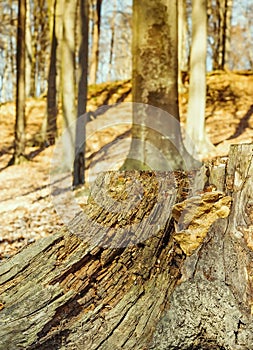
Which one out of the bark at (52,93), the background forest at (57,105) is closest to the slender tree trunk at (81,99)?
the background forest at (57,105)

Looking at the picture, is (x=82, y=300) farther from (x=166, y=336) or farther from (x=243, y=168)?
(x=243, y=168)

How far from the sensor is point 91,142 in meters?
15.5

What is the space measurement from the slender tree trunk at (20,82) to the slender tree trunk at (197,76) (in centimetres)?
524

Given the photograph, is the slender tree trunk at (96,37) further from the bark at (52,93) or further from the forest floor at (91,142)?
the bark at (52,93)

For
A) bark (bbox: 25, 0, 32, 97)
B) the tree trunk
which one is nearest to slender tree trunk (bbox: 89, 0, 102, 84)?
bark (bbox: 25, 0, 32, 97)

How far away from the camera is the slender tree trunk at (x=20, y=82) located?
41.0ft

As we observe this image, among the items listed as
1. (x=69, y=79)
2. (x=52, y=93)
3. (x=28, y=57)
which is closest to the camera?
(x=69, y=79)

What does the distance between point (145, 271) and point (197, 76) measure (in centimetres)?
926

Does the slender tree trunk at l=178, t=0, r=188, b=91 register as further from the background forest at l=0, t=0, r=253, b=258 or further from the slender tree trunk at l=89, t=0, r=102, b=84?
the slender tree trunk at l=89, t=0, r=102, b=84

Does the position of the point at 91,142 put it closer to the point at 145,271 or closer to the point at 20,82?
the point at 20,82

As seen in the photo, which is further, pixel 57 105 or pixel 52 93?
pixel 57 105

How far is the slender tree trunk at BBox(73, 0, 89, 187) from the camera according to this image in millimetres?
9711

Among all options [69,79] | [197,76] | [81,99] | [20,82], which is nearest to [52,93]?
[20,82]

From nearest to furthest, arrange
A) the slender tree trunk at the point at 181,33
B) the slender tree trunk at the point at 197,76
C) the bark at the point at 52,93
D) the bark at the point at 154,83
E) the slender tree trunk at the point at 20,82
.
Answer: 1. the bark at the point at 154,83
2. the slender tree trunk at the point at 197,76
3. the slender tree trunk at the point at 20,82
4. the bark at the point at 52,93
5. the slender tree trunk at the point at 181,33
